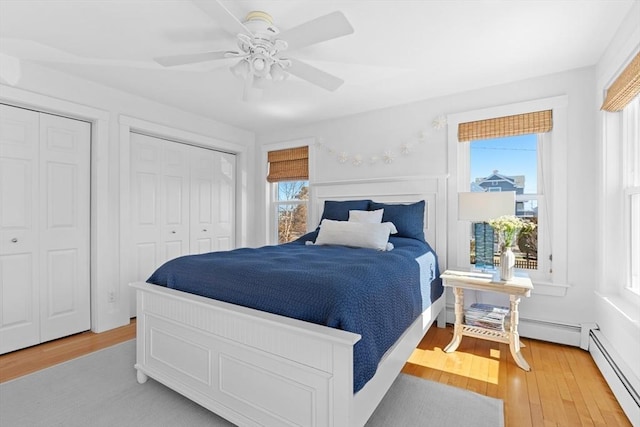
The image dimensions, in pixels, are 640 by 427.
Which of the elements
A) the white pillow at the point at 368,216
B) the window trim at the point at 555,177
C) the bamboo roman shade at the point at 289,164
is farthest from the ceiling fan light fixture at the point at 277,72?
the bamboo roman shade at the point at 289,164

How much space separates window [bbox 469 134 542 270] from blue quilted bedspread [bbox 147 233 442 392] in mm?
1401

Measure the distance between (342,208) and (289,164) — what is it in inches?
53.1

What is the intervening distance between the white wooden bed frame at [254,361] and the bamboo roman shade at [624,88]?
190 centimetres

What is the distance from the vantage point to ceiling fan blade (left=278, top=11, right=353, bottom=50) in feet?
5.17

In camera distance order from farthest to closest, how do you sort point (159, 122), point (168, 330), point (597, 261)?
point (159, 122)
point (597, 261)
point (168, 330)

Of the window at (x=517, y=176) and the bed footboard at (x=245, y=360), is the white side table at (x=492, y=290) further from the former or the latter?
the bed footboard at (x=245, y=360)

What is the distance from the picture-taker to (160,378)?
1930mm

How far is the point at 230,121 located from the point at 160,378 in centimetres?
322

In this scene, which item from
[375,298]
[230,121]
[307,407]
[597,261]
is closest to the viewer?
[307,407]

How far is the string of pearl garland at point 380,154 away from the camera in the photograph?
10.9 ft

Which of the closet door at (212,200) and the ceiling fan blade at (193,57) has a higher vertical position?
the ceiling fan blade at (193,57)

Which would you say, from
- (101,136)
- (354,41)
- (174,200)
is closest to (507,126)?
(354,41)

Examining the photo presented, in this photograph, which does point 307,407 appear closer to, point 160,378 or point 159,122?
point 160,378

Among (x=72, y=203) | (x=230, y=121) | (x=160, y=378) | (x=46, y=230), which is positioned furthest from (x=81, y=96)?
(x=160, y=378)
